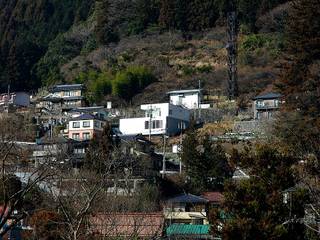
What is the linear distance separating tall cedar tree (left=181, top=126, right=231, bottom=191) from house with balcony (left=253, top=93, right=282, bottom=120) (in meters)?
9.99

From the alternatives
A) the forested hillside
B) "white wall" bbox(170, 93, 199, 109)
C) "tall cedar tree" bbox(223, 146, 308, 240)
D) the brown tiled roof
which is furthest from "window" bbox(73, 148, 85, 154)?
"tall cedar tree" bbox(223, 146, 308, 240)

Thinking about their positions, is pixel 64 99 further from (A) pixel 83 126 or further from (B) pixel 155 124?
(B) pixel 155 124

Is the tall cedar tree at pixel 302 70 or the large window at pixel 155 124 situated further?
the large window at pixel 155 124

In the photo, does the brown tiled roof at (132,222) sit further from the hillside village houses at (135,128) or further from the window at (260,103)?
the window at (260,103)

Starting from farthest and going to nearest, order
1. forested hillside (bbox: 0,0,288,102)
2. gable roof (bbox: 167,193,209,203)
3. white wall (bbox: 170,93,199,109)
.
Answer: forested hillside (bbox: 0,0,288,102) < white wall (bbox: 170,93,199,109) < gable roof (bbox: 167,193,209,203)

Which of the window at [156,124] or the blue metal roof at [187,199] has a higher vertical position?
the window at [156,124]

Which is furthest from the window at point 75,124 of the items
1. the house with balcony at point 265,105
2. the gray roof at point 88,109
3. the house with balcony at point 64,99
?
the house with balcony at point 265,105

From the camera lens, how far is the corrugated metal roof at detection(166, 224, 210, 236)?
19.2 meters

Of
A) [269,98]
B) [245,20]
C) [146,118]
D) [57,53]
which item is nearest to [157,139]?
[146,118]

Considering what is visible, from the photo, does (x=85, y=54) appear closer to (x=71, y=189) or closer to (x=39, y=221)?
(x=71, y=189)

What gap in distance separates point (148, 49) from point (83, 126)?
12.8 m

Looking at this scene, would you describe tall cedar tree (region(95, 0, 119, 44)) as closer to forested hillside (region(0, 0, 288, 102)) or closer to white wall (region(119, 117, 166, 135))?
forested hillside (region(0, 0, 288, 102))

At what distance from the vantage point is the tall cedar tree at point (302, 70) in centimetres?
2567

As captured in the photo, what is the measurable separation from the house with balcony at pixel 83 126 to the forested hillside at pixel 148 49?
525 cm
